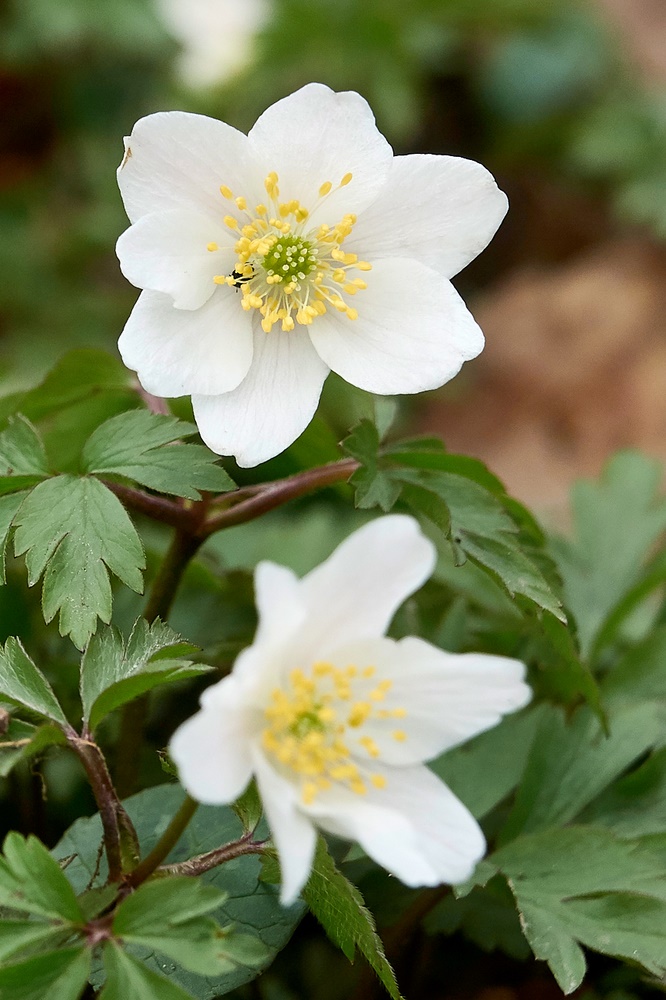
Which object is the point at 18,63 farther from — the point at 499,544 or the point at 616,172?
the point at 499,544

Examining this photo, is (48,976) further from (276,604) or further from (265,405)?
(265,405)

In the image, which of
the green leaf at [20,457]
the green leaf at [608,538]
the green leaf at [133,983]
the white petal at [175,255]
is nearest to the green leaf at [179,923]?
the green leaf at [133,983]

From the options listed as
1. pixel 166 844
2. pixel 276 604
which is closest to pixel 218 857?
pixel 166 844

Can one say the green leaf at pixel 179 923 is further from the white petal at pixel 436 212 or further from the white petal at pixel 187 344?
the white petal at pixel 436 212

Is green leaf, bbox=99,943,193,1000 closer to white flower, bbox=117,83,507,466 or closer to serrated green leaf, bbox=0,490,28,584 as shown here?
serrated green leaf, bbox=0,490,28,584

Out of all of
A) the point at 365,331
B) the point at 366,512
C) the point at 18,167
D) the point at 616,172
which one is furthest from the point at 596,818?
the point at 18,167
